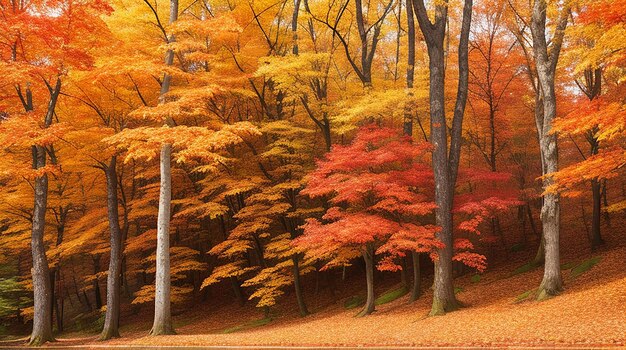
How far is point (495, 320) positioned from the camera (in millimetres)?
9617

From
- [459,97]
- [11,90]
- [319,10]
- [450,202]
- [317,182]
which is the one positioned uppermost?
[319,10]

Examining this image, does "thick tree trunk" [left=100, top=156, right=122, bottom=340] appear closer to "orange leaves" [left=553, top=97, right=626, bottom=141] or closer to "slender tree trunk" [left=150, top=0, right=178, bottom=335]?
"slender tree trunk" [left=150, top=0, right=178, bottom=335]

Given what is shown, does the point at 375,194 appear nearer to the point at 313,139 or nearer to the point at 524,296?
the point at 524,296

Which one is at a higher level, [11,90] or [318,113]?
[11,90]

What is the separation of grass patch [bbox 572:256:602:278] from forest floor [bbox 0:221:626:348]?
3 centimetres

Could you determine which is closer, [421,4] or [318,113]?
[421,4]

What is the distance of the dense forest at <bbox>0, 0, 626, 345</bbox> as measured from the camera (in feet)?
40.7

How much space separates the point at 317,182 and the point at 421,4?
5956 mm

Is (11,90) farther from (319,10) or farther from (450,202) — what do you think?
(450,202)

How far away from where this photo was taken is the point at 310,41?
19297 mm

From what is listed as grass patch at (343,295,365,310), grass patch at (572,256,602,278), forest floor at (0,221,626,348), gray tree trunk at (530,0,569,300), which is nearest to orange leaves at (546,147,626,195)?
gray tree trunk at (530,0,569,300)

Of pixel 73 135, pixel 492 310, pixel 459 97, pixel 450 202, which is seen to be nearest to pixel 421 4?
pixel 459 97

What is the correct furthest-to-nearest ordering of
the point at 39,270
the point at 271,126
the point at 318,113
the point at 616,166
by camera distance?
1. the point at 318,113
2. the point at 271,126
3. the point at 39,270
4. the point at 616,166

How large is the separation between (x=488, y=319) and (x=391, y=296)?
7.35 m
